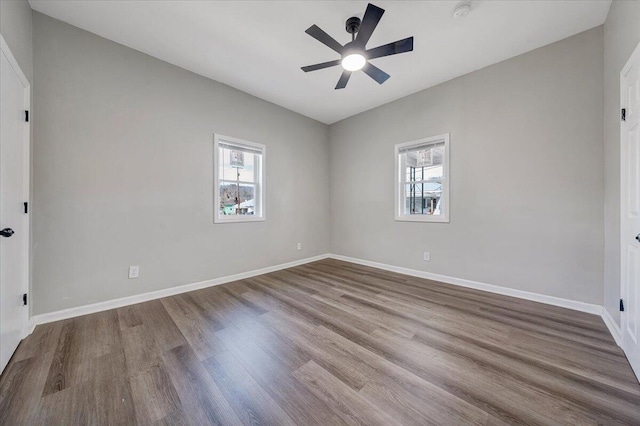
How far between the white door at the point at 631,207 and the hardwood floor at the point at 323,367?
240 mm

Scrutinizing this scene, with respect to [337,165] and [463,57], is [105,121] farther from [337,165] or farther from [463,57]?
[463,57]

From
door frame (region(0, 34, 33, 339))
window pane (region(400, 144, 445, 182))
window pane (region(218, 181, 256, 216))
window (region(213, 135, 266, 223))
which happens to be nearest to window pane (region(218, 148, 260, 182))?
window (region(213, 135, 266, 223))

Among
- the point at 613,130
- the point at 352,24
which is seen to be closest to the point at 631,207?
the point at 613,130

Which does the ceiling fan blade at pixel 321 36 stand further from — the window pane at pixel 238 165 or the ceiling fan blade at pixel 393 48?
the window pane at pixel 238 165

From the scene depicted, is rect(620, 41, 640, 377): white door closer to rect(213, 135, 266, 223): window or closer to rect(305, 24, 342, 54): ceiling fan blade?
rect(305, 24, 342, 54): ceiling fan blade

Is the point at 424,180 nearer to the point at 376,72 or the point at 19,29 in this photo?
the point at 376,72

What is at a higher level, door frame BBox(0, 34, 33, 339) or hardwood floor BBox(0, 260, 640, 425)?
door frame BBox(0, 34, 33, 339)

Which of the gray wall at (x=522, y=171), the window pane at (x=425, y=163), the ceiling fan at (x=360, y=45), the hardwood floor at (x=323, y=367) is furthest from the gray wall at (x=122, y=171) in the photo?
the gray wall at (x=522, y=171)

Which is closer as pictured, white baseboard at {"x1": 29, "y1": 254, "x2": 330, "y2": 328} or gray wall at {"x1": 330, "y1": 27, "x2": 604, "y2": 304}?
white baseboard at {"x1": 29, "y1": 254, "x2": 330, "y2": 328}

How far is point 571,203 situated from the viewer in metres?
2.60

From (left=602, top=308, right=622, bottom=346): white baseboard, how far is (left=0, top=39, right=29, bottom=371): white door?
4.64 meters

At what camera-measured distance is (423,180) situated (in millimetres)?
3869

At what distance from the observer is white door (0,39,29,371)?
1.61m

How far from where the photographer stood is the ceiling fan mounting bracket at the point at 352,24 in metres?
2.25
